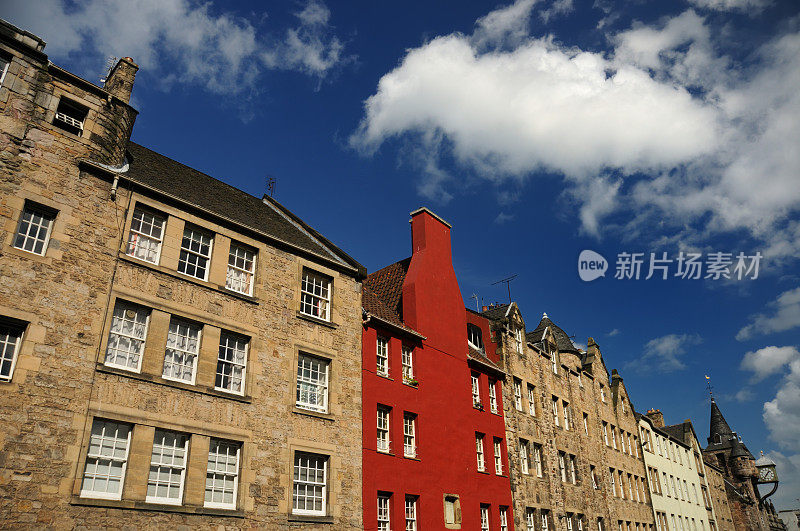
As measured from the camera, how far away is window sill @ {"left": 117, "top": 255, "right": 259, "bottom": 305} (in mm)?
17922

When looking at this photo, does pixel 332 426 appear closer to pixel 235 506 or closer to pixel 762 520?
pixel 235 506

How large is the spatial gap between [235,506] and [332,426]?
4560mm

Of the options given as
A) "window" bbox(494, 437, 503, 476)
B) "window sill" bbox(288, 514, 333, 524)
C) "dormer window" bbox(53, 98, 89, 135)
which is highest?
"dormer window" bbox(53, 98, 89, 135)

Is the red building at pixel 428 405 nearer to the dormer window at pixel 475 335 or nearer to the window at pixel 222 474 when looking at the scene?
the dormer window at pixel 475 335

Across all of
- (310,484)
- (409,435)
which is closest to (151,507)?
(310,484)

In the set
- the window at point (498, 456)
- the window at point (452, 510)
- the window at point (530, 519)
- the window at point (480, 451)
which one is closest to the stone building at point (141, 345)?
the window at point (452, 510)

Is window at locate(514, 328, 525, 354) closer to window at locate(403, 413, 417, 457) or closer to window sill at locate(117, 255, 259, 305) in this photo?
window at locate(403, 413, 417, 457)

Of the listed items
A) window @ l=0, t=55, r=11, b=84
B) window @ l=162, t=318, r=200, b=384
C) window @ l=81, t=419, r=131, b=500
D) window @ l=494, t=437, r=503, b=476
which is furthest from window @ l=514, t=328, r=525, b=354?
window @ l=0, t=55, r=11, b=84

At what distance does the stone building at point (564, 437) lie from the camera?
32.6 meters

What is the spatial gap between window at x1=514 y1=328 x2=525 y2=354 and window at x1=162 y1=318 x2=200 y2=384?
20.9 metres

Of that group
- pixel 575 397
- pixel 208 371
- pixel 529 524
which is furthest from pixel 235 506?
pixel 575 397

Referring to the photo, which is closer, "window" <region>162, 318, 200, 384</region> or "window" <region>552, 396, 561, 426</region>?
"window" <region>162, 318, 200, 384</region>

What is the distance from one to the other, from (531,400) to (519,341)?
3.54 meters

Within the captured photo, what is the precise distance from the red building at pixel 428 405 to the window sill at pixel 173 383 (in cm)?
592
